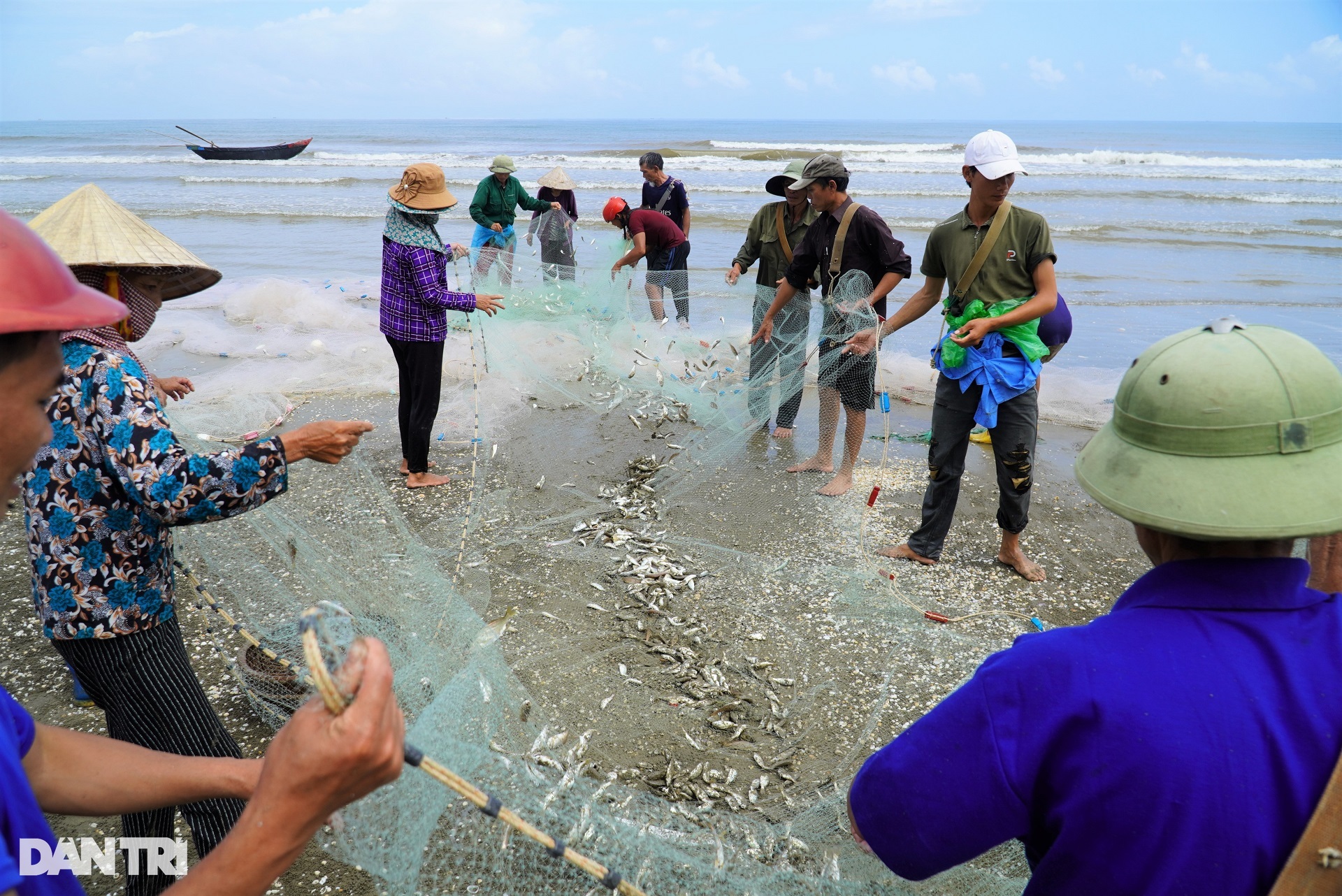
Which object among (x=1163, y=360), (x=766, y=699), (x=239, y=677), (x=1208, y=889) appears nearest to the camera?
(x=1208, y=889)

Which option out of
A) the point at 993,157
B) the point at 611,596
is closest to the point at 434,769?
the point at 611,596

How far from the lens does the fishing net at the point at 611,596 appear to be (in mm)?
2547

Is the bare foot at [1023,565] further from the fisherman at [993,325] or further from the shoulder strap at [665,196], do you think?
the shoulder strap at [665,196]

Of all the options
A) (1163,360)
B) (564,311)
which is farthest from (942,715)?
(564,311)

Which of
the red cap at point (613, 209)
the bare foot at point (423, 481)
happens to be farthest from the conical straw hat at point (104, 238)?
the red cap at point (613, 209)

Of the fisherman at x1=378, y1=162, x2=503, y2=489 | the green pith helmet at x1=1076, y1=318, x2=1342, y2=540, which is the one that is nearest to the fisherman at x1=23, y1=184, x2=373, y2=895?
the green pith helmet at x1=1076, y1=318, x2=1342, y2=540

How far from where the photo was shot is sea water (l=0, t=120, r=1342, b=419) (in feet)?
37.4

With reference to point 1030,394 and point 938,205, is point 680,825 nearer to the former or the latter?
point 1030,394

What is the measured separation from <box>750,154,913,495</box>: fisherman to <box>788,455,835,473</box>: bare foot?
0.27m

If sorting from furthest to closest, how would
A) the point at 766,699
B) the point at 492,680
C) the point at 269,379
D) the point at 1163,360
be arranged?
1. the point at 269,379
2. the point at 766,699
3. the point at 492,680
4. the point at 1163,360

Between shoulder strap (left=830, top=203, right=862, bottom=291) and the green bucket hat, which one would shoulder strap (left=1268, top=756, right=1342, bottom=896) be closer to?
shoulder strap (left=830, top=203, right=862, bottom=291)

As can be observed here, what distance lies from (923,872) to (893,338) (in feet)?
29.8

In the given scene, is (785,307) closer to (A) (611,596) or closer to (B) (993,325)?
(B) (993,325)

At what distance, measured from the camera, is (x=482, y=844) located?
259cm
